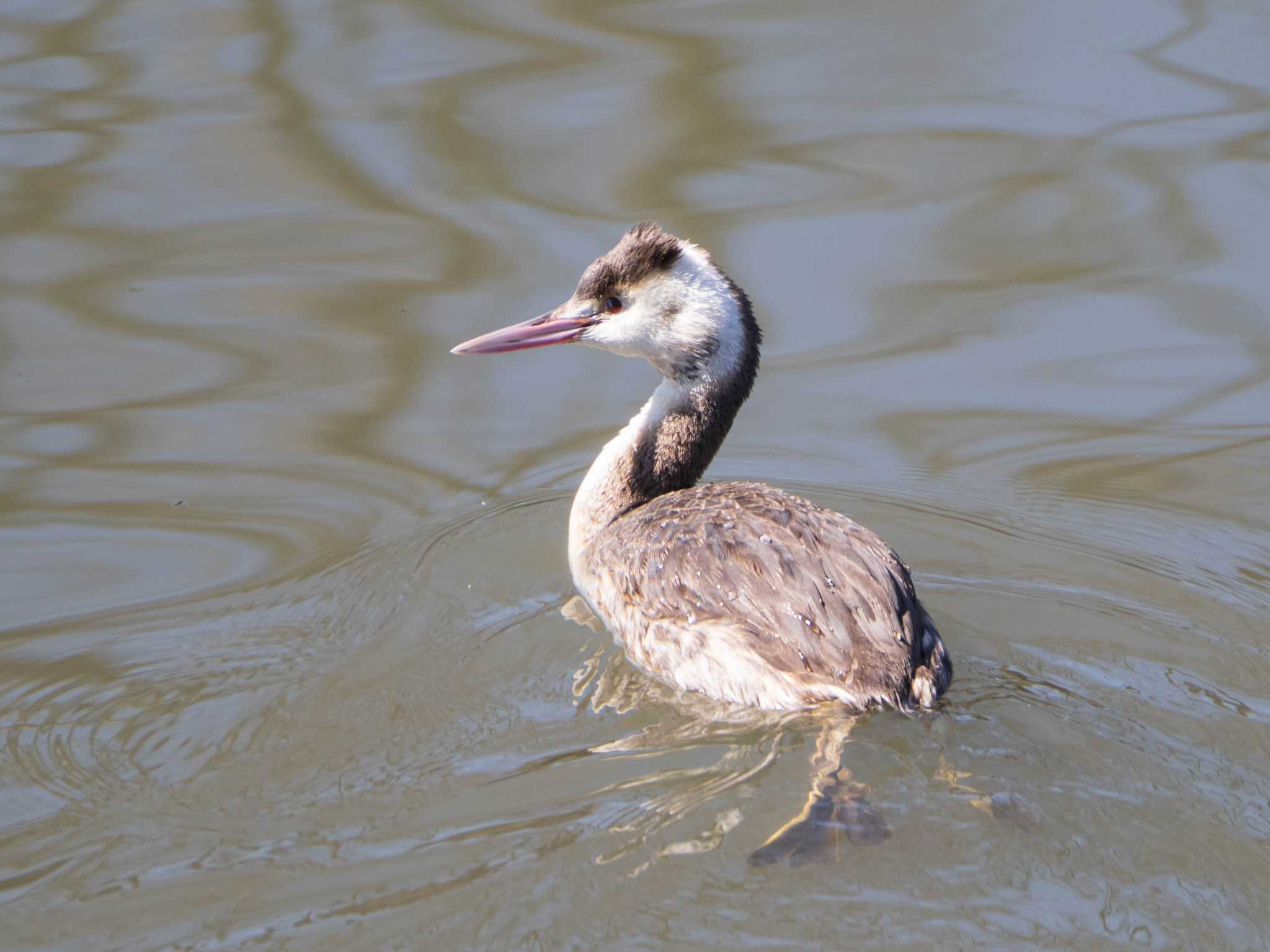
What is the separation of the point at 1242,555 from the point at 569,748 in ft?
8.56

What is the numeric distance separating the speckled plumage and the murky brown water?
5.6 inches

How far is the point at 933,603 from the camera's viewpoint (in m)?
5.02

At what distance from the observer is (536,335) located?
5.50 m

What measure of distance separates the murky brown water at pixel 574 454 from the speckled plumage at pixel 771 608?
142mm

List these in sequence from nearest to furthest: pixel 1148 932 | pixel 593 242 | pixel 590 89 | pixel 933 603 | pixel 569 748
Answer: pixel 1148 932, pixel 569 748, pixel 933 603, pixel 593 242, pixel 590 89

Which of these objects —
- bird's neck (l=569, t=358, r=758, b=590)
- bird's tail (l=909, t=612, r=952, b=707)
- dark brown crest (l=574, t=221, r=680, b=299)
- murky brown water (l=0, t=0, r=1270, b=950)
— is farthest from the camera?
bird's neck (l=569, t=358, r=758, b=590)

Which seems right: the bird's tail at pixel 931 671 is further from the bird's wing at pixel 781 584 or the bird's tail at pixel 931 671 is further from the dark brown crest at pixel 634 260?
the dark brown crest at pixel 634 260

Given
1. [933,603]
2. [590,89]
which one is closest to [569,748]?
[933,603]

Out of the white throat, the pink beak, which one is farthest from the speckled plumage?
the pink beak

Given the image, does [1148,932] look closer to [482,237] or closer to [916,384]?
[916,384]

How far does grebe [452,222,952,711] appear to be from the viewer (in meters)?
4.34

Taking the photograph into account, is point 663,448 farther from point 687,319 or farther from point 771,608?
point 771,608

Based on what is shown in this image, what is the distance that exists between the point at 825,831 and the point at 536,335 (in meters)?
2.37

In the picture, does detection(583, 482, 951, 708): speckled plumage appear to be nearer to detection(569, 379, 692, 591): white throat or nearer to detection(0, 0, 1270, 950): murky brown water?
detection(0, 0, 1270, 950): murky brown water
